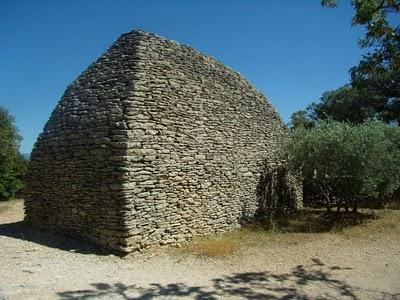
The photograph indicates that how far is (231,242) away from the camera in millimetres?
10609

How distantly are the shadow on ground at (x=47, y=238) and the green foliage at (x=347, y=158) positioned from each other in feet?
27.0

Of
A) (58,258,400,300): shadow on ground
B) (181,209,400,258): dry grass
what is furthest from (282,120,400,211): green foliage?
(58,258,400,300): shadow on ground

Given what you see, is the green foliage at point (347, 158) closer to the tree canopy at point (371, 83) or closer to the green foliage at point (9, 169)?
the tree canopy at point (371, 83)

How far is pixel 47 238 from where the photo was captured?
10523mm

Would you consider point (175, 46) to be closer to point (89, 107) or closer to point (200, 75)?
point (200, 75)

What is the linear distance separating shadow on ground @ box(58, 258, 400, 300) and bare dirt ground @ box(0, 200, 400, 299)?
0.02 m

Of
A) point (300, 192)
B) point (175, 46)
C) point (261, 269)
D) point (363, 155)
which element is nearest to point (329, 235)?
point (363, 155)

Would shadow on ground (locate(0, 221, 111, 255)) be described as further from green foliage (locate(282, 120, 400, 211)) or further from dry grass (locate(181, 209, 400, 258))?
green foliage (locate(282, 120, 400, 211))

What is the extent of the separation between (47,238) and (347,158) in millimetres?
9909

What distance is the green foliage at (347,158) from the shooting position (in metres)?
12.9

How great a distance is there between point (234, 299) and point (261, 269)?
2015mm

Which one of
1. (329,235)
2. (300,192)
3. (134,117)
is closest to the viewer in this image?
(134,117)

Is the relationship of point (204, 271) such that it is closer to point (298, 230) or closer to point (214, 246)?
point (214, 246)

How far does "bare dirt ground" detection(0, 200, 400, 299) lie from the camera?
6.82 metres
